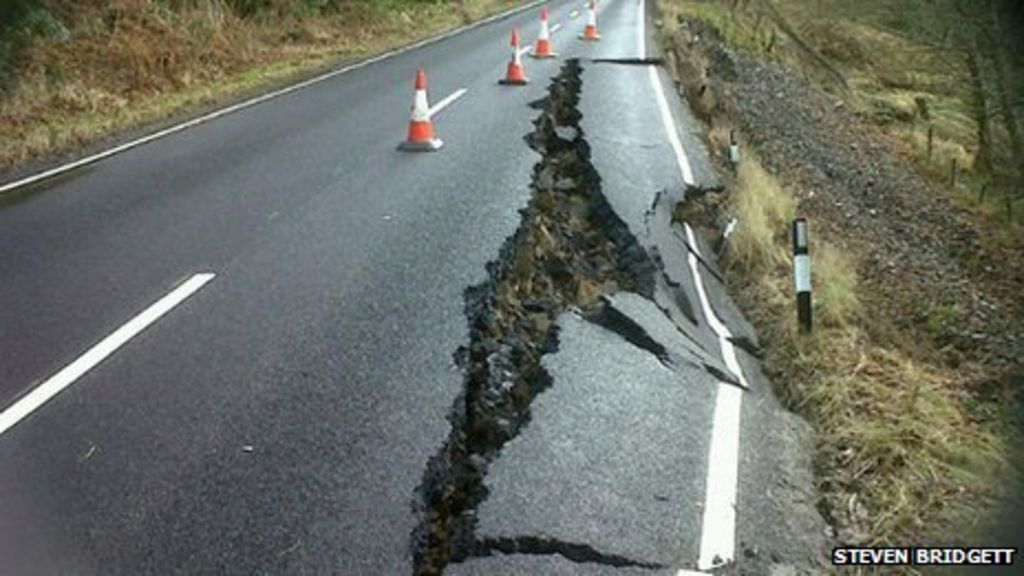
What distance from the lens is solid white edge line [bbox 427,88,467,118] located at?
37.9 feet

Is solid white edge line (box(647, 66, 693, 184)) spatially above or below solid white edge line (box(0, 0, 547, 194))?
below

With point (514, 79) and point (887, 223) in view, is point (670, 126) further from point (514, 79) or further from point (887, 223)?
point (887, 223)

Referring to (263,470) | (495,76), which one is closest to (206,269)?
(263,470)

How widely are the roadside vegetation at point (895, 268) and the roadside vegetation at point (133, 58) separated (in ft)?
22.1

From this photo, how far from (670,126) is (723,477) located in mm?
8020

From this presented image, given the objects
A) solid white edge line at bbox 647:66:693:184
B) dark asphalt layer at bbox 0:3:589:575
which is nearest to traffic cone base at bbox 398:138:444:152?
dark asphalt layer at bbox 0:3:589:575

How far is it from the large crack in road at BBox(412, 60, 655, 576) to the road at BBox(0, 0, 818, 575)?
74mm

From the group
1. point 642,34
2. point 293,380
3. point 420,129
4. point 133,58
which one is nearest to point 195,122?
point 420,129

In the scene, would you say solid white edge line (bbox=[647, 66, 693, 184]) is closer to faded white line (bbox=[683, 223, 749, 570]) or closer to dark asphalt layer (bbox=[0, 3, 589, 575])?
dark asphalt layer (bbox=[0, 3, 589, 575])

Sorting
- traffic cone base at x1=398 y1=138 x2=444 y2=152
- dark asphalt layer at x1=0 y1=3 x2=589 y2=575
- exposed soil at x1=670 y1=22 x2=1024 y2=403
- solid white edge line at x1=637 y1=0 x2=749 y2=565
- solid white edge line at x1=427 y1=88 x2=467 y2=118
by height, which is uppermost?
solid white edge line at x1=427 y1=88 x2=467 y2=118

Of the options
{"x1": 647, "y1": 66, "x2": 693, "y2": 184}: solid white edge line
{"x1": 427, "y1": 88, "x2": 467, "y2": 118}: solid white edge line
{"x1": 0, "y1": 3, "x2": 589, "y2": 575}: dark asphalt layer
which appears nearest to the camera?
{"x1": 0, "y1": 3, "x2": 589, "y2": 575}: dark asphalt layer

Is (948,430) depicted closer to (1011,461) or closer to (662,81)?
(1011,461)

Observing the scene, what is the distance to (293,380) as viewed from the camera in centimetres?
432

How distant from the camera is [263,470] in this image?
356 centimetres
